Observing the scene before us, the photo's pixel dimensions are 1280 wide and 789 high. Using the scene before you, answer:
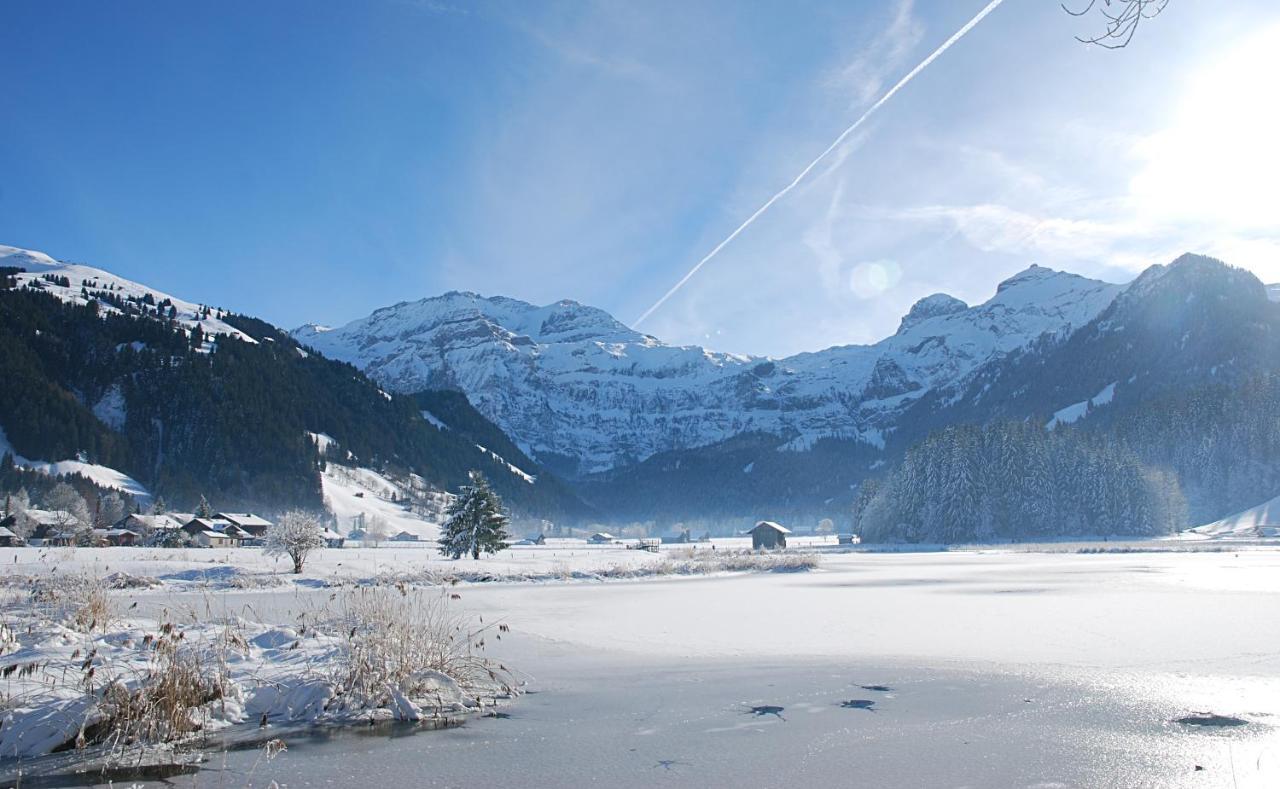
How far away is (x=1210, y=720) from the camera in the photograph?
937cm

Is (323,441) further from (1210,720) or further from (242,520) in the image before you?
(1210,720)

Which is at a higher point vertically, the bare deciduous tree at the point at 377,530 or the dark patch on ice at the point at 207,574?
the bare deciduous tree at the point at 377,530

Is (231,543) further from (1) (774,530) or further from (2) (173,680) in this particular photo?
(2) (173,680)

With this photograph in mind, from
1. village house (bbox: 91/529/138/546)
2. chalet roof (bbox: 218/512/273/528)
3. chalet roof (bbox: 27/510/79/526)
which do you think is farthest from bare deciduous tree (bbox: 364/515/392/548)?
village house (bbox: 91/529/138/546)

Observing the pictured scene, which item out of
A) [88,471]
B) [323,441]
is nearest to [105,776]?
[88,471]

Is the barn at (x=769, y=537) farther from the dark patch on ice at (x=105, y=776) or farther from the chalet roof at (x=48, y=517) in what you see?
the dark patch on ice at (x=105, y=776)

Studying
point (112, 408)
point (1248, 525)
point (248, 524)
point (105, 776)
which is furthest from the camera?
point (112, 408)

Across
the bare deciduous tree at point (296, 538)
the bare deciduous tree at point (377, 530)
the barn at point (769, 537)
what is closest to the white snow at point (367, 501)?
the bare deciduous tree at point (377, 530)

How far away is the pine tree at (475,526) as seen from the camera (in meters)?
65.2

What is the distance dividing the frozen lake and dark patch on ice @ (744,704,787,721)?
4 centimetres

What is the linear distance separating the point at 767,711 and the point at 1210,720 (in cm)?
524

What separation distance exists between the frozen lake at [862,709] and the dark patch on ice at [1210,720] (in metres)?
0.07

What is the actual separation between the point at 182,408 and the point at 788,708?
17892 cm

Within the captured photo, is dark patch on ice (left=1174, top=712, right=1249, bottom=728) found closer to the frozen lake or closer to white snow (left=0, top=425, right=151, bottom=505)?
the frozen lake
